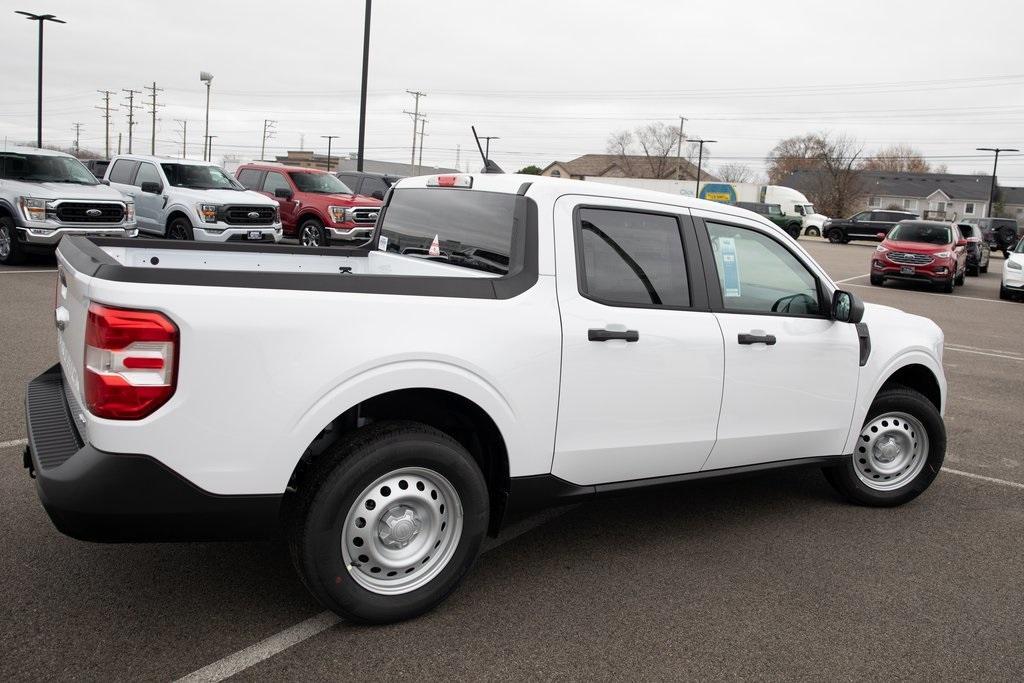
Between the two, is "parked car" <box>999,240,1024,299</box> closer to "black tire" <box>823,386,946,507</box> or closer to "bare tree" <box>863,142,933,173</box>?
"black tire" <box>823,386,946,507</box>

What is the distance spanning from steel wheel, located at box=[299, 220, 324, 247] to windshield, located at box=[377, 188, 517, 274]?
45.6 feet

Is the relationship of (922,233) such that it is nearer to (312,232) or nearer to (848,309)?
(312,232)

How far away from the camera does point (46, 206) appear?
13.7 metres

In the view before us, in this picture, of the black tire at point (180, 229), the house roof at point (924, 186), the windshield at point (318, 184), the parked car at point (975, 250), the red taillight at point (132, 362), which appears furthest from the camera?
the house roof at point (924, 186)

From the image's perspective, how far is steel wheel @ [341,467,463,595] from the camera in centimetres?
325


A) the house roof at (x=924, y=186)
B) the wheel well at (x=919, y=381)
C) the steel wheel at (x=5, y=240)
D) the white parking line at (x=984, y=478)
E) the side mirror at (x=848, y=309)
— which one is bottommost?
the white parking line at (x=984, y=478)

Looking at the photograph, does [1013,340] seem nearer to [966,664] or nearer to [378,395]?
[966,664]

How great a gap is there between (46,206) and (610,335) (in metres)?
12.8

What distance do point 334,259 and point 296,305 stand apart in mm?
1977

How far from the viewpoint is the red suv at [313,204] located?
Result: 17875 millimetres

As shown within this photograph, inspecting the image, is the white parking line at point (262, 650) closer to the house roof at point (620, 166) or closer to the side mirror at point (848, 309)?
the side mirror at point (848, 309)

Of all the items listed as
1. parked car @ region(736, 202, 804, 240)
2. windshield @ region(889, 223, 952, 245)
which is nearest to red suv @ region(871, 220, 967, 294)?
windshield @ region(889, 223, 952, 245)

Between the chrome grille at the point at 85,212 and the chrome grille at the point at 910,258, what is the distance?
16945 mm

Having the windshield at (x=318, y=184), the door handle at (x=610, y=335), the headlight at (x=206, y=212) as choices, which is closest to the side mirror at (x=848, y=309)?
the door handle at (x=610, y=335)
